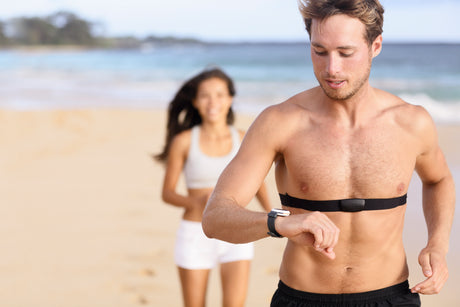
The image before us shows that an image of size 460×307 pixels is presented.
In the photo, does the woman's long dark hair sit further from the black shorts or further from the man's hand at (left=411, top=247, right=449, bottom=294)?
the man's hand at (left=411, top=247, right=449, bottom=294)

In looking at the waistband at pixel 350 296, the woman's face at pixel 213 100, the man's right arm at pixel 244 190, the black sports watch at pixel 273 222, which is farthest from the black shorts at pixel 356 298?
the woman's face at pixel 213 100

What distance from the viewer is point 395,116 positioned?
113 inches

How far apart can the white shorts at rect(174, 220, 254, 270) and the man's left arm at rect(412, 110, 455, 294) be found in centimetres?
158

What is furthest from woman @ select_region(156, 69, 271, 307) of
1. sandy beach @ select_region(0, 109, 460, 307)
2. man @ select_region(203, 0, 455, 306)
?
sandy beach @ select_region(0, 109, 460, 307)

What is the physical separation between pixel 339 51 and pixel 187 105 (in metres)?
2.72

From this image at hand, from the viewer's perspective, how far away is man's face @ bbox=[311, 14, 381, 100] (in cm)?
254

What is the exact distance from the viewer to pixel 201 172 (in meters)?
4.59

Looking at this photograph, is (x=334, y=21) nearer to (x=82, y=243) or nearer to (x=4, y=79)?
(x=82, y=243)

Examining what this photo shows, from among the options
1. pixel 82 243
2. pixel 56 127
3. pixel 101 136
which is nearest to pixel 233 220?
pixel 82 243

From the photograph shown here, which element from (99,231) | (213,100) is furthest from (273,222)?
(99,231)

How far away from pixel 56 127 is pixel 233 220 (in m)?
14.8

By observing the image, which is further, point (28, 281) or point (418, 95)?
point (418, 95)

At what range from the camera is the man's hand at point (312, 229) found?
2124 millimetres

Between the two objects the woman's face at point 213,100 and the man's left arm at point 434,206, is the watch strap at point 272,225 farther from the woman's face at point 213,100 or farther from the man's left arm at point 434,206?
the woman's face at point 213,100
